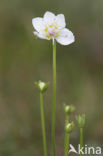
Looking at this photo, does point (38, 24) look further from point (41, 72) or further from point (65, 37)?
point (41, 72)

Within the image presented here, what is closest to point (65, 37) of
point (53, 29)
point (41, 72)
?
point (53, 29)

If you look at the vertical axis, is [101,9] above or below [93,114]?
above

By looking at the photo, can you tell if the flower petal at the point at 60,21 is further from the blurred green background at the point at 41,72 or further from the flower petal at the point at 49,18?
the blurred green background at the point at 41,72

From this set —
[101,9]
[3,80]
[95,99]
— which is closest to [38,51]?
[3,80]

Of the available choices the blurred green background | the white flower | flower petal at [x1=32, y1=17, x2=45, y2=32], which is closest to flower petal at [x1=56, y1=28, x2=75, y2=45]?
the white flower

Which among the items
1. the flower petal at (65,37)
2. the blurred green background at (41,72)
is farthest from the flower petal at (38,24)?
the blurred green background at (41,72)

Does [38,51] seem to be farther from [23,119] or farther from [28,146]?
[28,146]
